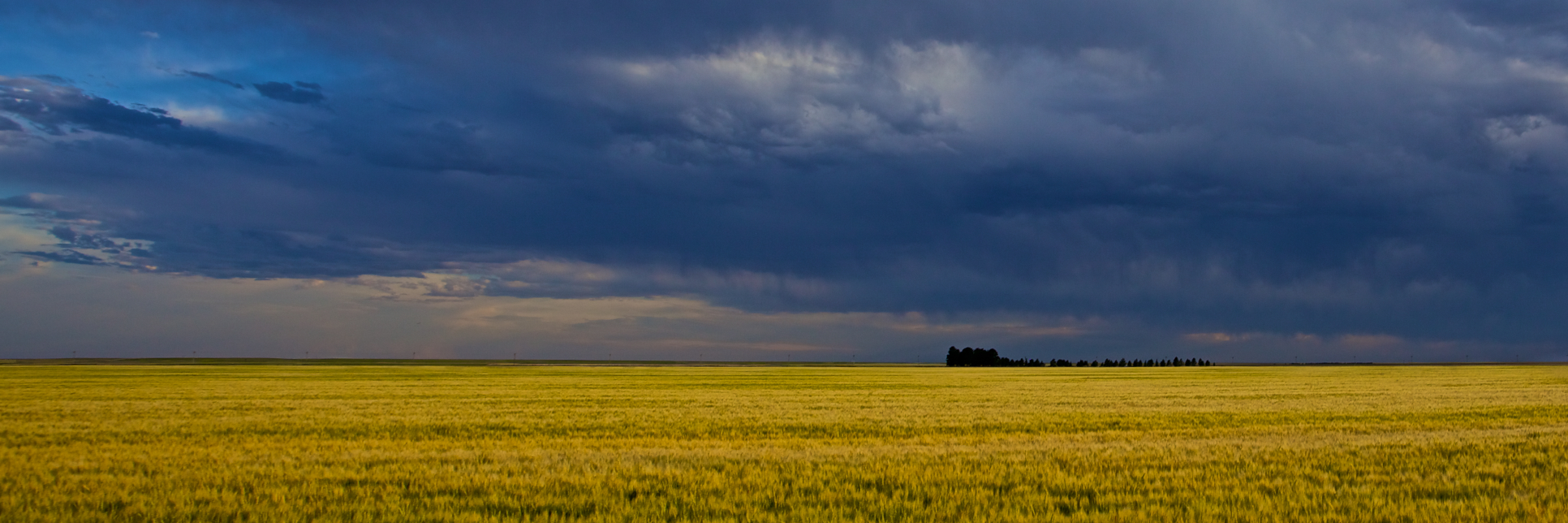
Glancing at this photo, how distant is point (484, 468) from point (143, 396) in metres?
32.6

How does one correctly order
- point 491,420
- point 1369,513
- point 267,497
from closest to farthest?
point 1369,513
point 267,497
point 491,420

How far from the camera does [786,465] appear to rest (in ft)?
41.3

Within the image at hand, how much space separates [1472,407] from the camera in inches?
1040

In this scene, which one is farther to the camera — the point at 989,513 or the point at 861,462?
the point at 861,462

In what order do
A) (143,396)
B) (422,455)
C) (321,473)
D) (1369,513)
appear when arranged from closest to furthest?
1. (1369,513)
2. (321,473)
3. (422,455)
4. (143,396)

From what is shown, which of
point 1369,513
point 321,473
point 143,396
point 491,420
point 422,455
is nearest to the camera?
point 1369,513

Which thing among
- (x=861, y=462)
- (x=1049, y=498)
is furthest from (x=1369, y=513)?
(x=861, y=462)

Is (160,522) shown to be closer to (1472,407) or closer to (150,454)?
(150,454)

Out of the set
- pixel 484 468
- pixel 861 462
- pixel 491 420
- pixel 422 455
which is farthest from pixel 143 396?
pixel 861 462

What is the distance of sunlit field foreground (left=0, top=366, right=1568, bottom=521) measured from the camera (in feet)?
29.6

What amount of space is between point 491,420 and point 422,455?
317 inches

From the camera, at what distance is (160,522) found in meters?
8.63

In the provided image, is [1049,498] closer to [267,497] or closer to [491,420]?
[267,497]

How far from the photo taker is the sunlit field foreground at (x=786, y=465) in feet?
29.6
